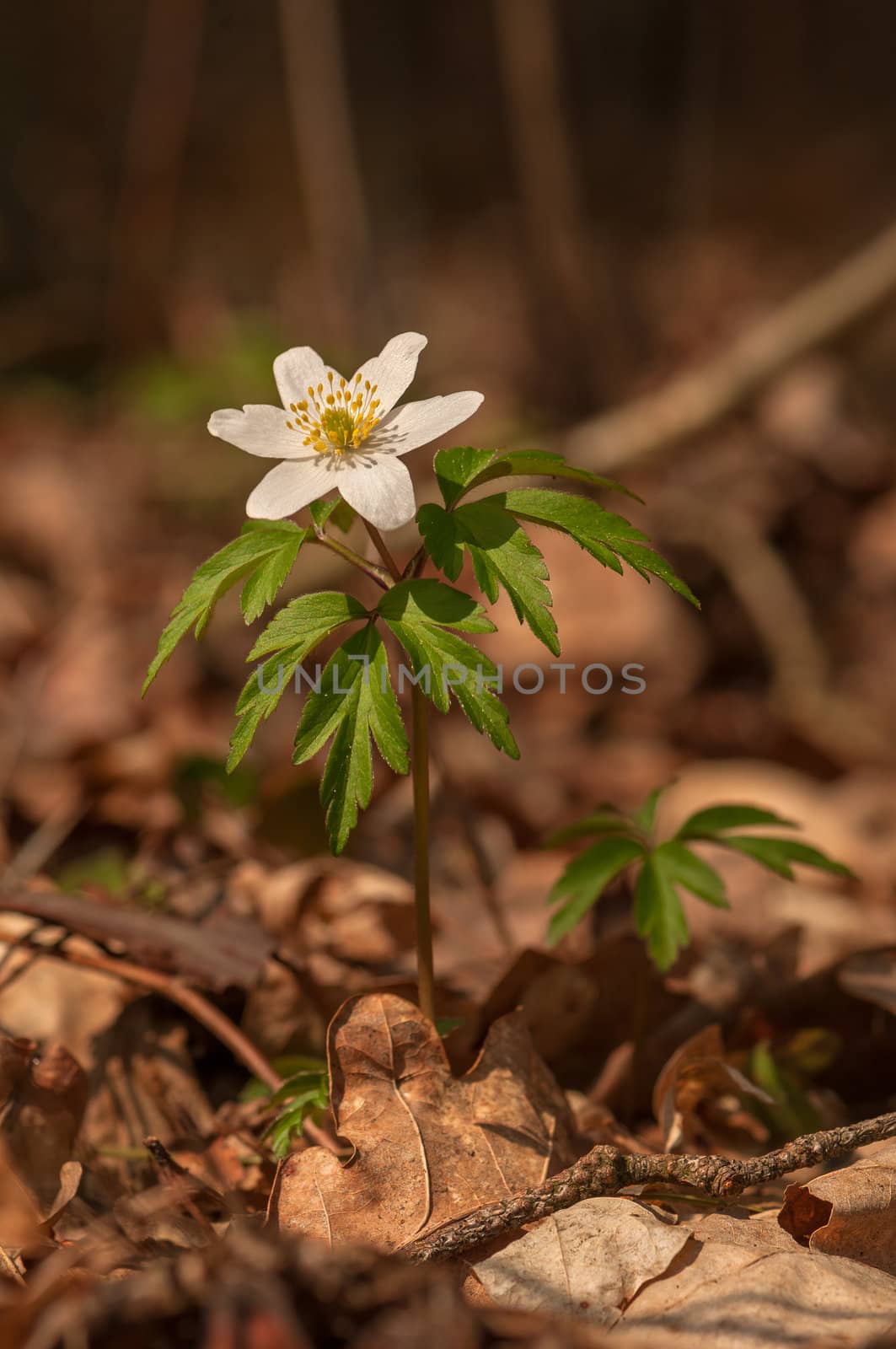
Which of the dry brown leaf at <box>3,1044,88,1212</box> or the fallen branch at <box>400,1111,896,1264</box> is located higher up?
the dry brown leaf at <box>3,1044,88,1212</box>

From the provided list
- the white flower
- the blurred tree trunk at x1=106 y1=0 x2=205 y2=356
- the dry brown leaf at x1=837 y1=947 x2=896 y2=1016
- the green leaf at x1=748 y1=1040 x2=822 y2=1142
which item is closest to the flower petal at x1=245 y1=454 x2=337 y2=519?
the white flower

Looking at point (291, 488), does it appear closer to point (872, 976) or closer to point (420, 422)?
point (420, 422)

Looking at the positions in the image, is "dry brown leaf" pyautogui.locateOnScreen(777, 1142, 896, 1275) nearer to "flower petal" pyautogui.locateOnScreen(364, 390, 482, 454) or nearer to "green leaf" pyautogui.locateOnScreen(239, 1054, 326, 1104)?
"green leaf" pyautogui.locateOnScreen(239, 1054, 326, 1104)

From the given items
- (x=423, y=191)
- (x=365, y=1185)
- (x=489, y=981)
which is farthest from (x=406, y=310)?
(x=365, y=1185)

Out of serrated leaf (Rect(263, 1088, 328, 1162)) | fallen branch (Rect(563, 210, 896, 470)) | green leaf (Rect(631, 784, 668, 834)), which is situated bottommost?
serrated leaf (Rect(263, 1088, 328, 1162))

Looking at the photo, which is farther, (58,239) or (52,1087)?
(58,239)

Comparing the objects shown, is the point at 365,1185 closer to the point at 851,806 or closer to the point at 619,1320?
the point at 619,1320

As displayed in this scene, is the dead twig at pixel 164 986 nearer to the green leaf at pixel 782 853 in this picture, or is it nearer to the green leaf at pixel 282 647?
the green leaf at pixel 282 647
